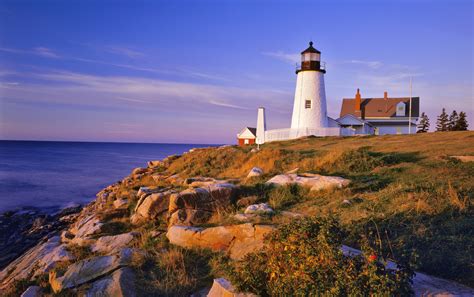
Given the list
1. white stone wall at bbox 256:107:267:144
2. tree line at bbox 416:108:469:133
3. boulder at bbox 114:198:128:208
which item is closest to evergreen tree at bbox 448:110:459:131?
tree line at bbox 416:108:469:133

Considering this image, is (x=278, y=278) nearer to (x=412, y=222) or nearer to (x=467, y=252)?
(x=467, y=252)

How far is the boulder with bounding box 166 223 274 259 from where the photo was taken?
249 inches

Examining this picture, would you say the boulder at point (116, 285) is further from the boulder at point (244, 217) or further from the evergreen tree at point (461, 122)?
the evergreen tree at point (461, 122)

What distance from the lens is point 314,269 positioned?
3.94 m

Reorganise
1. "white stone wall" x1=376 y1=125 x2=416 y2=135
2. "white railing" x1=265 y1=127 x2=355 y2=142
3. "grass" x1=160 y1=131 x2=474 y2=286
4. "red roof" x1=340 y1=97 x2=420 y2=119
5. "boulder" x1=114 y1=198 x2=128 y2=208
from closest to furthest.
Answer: "grass" x1=160 y1=131 x2=474 y2=286 → "boulder" x1=114 y1=198 x2=128 y2=208 → "white railing" x1=265 y1=127 x2=355 y2=142 → "white stone wall" x1=376 y1=125 x2=416 y2=135 → "red roof" x1=340 y1=97 x2=420 y2=119

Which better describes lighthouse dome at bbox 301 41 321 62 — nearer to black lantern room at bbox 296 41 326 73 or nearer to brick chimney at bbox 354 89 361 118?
black lantern room at bbox 296 41 326 73

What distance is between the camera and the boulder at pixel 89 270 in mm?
6218

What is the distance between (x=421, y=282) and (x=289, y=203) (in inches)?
188

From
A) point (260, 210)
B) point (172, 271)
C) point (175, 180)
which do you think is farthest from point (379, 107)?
point (172, 271)

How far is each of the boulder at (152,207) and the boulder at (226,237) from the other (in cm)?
230

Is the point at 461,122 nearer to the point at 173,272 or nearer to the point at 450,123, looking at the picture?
the point at 450,123

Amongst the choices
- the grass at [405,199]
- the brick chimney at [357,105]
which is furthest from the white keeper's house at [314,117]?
the grass at [405,199]

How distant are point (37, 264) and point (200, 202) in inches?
180

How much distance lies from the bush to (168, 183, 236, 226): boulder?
4.34 meters
